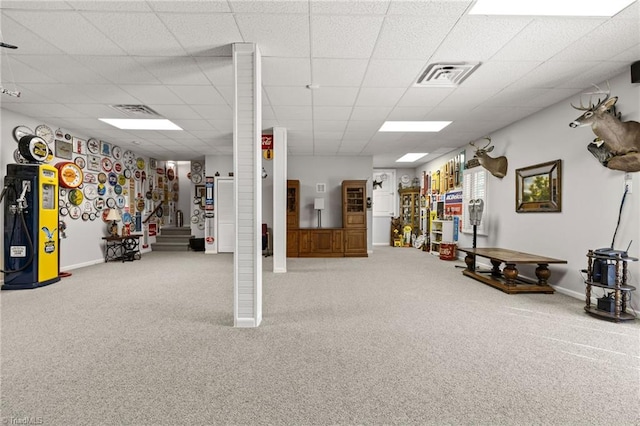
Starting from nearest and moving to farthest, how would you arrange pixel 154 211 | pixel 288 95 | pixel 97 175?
pixel 288 95 → pixel 97 175 → pixel 154 211

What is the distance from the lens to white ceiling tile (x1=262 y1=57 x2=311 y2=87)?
12.2 feet

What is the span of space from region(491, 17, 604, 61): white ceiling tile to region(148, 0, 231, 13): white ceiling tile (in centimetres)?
276

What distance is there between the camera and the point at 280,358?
2.67 metres

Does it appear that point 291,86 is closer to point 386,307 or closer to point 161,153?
point 386,307

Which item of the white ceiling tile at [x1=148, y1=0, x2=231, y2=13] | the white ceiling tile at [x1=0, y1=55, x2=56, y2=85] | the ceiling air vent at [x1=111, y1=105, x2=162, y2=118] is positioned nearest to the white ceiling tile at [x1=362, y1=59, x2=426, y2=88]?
the white ceiling tile at [x1=148, y1=0, x2=231, y2=13]

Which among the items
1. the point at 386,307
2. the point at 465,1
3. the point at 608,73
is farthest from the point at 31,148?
the point at 608,73

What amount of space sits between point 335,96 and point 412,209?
785cm

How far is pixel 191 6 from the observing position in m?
2.73

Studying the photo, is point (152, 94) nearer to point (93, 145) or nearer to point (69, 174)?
point (69, 174)

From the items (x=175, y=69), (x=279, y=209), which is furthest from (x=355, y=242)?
(x=175, y=69)

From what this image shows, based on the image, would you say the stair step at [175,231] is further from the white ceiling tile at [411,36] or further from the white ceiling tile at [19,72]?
the white ceiling tile at [411,36]

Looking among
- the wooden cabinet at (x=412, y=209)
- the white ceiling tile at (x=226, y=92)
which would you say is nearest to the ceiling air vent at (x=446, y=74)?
the white ceiling tile at (x=226, y=92)

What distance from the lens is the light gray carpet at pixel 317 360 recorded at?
77.8 inches

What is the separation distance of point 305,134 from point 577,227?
16.8 feet
